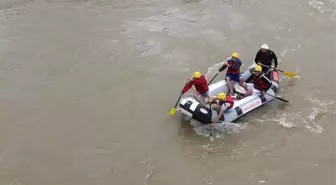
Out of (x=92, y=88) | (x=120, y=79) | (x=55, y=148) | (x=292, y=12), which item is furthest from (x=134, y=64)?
(x=292, y=12)

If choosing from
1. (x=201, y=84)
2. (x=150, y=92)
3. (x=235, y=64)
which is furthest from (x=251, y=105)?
(x=150, y=92)

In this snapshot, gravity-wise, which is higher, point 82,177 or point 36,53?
point 36,53

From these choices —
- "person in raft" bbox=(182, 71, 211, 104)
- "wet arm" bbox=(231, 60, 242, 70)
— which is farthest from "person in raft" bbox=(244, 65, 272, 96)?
"person in raft" bbox=(182, 71, 211, 104)

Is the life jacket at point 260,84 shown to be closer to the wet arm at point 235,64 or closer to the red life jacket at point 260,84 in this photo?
the red life jacket at point 260,84

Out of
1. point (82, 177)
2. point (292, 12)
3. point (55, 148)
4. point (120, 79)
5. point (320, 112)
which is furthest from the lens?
point (292, 12)

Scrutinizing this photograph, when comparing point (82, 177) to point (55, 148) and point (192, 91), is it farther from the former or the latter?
point (192, 91)

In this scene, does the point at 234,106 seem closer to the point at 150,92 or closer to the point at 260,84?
the point at 260,84

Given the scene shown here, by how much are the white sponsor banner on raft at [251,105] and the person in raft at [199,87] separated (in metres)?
0.83

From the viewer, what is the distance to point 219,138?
915 cm

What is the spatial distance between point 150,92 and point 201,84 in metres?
1.77

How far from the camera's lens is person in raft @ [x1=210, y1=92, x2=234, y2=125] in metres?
8.97

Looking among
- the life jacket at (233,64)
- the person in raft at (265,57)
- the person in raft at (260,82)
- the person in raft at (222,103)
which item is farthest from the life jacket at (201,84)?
the person in raft at (265,57)

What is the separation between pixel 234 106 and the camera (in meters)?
9.38

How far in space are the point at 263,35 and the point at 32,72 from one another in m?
6.96
